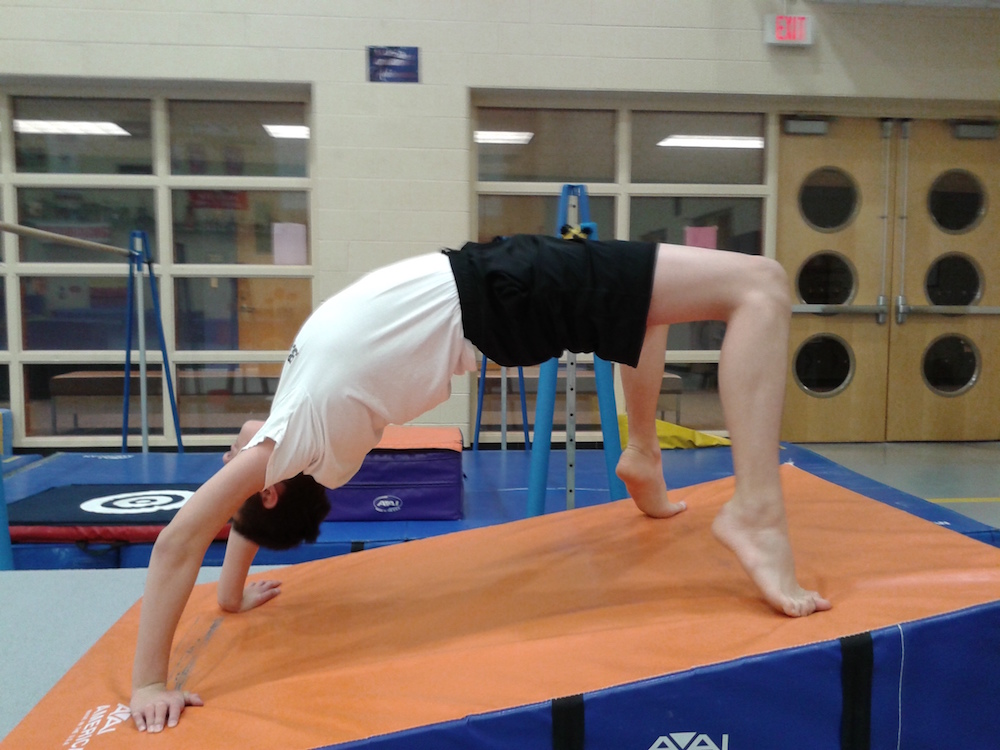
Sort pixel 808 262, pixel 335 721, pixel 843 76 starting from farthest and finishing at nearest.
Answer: pixel 808 262
pixel 843 76
pixel 335 721

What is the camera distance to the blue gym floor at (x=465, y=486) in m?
2.68

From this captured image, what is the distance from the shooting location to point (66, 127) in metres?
5.17

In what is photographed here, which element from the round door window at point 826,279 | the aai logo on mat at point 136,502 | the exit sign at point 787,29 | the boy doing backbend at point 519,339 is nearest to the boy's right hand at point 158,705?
the boy doing backbend at point 519,339

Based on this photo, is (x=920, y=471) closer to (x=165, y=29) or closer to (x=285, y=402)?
(x=285, y=402)

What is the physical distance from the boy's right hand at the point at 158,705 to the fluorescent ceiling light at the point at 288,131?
182 inches

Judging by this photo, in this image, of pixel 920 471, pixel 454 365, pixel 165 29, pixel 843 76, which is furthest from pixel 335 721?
pixel 843 76

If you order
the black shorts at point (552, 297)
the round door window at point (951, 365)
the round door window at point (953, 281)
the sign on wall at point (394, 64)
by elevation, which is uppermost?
the sign on wall at point (394, 64)

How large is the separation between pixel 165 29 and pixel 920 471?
5.78 metres

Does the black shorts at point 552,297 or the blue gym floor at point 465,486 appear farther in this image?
the blue gym floor at point 465,486

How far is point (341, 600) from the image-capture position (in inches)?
72.6

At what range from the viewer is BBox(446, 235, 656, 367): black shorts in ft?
4.96

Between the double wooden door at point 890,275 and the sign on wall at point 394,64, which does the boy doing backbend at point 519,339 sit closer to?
the sign on wall at point 394,64

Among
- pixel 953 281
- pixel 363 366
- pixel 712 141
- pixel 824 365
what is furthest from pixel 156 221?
pixel 953 281

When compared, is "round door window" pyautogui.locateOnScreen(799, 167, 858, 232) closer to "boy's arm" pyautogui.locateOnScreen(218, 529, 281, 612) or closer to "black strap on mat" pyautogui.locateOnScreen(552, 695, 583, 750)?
"boy's arm" pyautogui.locateOnScreen(218, 529, 281, 612)
